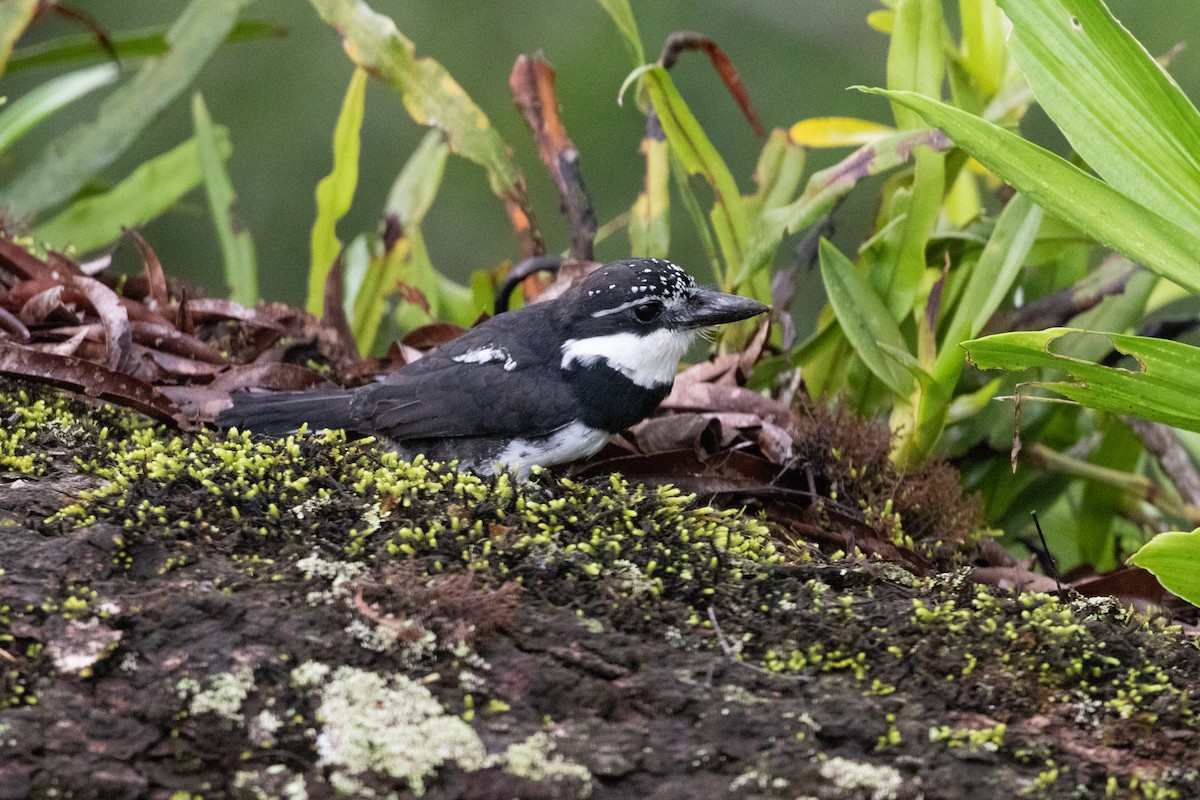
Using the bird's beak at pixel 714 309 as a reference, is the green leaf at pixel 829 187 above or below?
above

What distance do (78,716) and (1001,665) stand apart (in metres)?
1.65

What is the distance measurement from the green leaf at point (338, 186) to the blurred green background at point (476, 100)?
3.88m

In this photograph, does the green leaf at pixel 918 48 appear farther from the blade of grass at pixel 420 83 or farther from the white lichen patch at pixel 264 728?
the white lichen patch at pixel 264 728

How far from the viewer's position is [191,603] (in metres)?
2.04

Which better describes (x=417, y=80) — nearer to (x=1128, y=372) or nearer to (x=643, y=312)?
(x=643, y=312)

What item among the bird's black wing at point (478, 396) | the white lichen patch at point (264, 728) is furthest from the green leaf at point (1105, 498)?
the white lichen patch at point (264, 728)

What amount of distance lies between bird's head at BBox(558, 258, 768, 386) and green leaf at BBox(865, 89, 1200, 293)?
0.92m

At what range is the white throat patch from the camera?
328cm

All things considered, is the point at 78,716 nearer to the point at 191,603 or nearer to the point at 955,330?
the point at 191,603

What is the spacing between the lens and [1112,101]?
258 centimetres

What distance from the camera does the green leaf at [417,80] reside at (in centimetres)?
407

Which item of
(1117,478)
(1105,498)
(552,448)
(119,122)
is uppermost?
(119,122)

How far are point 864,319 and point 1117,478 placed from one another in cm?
118

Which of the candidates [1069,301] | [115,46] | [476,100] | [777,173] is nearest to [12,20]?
[115,46]
